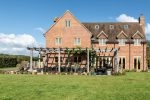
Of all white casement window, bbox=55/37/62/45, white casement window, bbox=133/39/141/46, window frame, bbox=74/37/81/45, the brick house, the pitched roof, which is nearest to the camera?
the brick house

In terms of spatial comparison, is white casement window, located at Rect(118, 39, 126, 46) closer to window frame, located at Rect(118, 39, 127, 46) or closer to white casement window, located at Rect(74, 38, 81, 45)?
window frame, located at Rect(118, 39, 127, 46)

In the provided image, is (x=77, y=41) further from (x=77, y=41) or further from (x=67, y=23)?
(x=67, y=23)

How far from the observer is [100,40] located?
5244 centimetres

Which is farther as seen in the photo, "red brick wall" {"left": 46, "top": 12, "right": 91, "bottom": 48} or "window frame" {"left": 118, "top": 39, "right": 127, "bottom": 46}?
"window frame" {"left": 118, "top": 39, "right": 127, "bottom": 46}

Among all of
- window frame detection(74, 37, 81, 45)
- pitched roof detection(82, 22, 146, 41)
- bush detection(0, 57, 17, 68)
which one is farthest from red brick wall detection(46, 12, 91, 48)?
bush detection(0, 57, 17, 68)

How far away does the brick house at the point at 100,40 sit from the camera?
48656 mm

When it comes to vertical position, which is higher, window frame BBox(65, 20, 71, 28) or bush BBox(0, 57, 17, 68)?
window frame BBox(65, 20, 71, 28)

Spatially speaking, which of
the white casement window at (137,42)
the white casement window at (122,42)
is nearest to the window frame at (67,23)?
the white casement window at (122,42)

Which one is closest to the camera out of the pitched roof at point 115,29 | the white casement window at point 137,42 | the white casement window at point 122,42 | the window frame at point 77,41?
the window frame at point 77,41

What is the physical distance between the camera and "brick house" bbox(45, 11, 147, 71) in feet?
160

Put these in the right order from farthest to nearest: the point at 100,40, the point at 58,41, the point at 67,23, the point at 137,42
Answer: the point at 100,40
the point at 137,42
the point at 58,41
the point at 67,23

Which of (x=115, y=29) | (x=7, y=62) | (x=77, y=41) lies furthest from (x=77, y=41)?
(x=7, y=62)

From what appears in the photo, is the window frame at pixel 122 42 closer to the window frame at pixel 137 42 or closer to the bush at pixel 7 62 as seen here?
the window frame at pixel 137 42

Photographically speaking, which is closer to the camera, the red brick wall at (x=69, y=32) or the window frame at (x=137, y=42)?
the red brick wall at (x=69, y=32)
